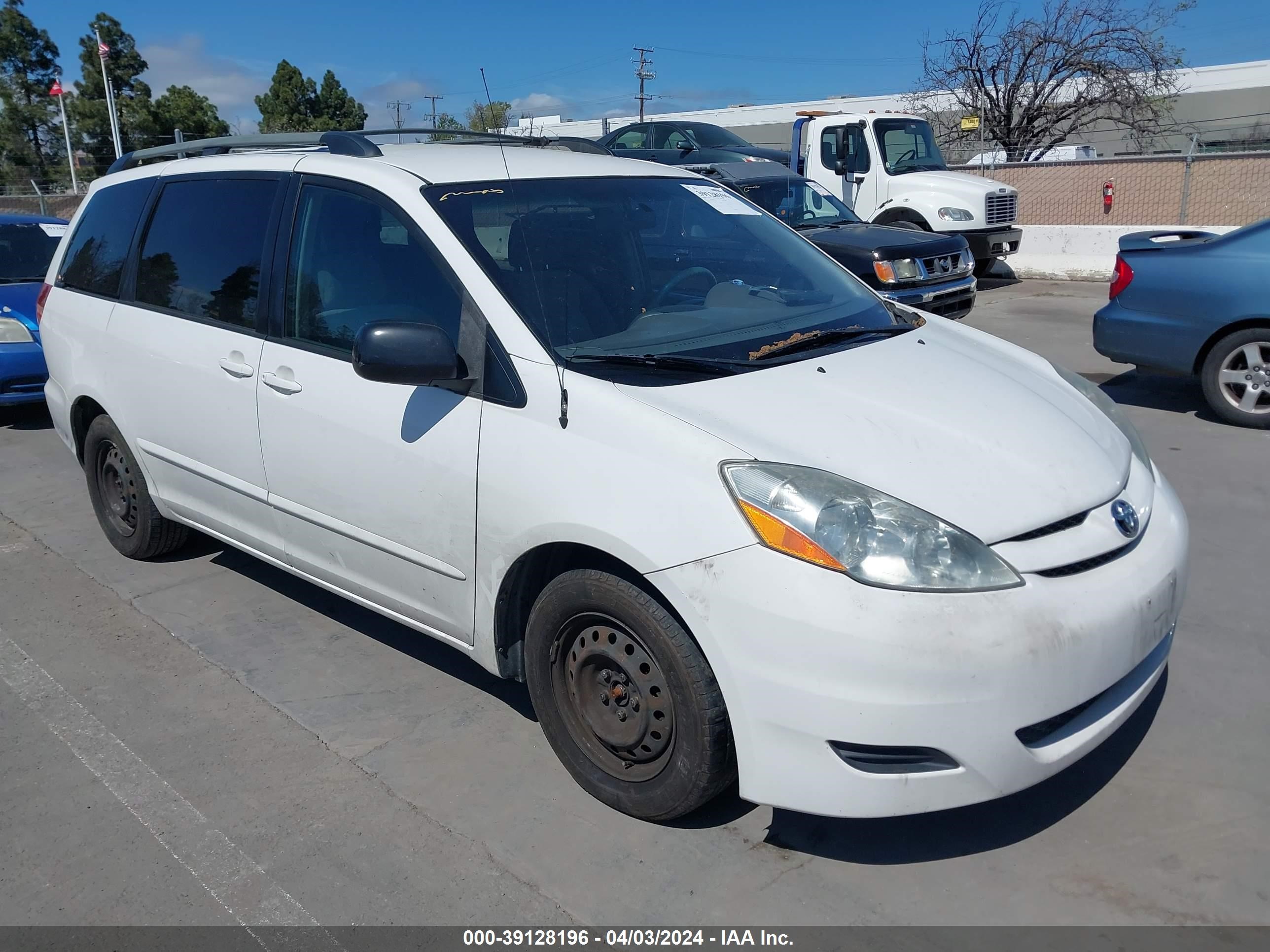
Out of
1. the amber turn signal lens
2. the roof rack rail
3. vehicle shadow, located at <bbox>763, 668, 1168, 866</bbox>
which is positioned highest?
the roof rack rail

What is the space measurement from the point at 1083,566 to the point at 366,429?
2234 millimetres

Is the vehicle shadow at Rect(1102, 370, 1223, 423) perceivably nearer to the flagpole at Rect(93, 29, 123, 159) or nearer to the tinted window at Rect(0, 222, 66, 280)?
the tinted window at Rect(0, 222, 66, 280)

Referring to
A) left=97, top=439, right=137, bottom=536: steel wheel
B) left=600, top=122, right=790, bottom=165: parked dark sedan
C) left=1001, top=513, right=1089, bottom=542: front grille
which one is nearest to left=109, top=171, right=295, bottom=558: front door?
left=97, top=439, right=137, bottom=536: steel wheel

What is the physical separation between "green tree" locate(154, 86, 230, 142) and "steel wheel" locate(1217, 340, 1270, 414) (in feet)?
170

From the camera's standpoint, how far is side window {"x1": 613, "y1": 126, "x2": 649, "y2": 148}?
18.4 meters

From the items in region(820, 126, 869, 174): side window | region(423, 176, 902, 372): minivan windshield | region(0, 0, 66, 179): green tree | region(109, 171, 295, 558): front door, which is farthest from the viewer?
region(0, 0, 66, 179): green tree

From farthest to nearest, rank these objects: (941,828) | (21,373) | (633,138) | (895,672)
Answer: (633,138), (21,373), (941,828), (895,672)

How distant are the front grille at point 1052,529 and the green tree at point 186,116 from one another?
5437cm

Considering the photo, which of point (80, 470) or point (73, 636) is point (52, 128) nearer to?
point (80, 470)

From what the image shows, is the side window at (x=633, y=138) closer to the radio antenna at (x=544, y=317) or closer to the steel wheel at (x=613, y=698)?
the radio antenna at (x=544, y=317)

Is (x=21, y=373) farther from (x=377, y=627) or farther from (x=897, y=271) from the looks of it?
(x=897, y=271)

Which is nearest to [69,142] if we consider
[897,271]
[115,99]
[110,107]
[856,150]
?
[110,107]

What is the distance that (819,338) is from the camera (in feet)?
11.2
